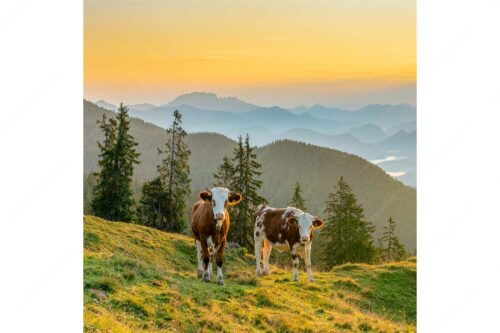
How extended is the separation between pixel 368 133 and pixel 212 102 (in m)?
4.01

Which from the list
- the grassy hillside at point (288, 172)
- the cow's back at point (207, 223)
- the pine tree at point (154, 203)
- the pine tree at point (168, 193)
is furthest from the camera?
the pine tree at point (154, 203)

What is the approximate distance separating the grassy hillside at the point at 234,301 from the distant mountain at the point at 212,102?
4035mm

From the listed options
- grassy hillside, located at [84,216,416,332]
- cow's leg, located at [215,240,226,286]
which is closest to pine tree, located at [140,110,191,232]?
grassy hillside, located at [84,216,416,332]

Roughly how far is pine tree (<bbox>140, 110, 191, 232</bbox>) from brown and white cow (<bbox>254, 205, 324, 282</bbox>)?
48.0ft

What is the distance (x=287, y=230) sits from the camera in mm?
14953

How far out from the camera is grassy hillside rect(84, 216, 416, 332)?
361 inches

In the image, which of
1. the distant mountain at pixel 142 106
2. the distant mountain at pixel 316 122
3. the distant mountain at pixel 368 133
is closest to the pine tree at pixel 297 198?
the distant mountain at pixel 316 122

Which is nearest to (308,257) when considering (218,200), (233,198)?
(233,198)

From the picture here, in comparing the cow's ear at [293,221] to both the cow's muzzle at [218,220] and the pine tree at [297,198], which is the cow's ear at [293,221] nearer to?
Answer: the cow's muzzle at [218,220]

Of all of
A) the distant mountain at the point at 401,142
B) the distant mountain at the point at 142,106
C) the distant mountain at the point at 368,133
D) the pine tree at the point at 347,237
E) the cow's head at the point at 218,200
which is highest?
the distant mountain at the point at 142,106

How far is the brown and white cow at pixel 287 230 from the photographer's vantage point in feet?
46.4

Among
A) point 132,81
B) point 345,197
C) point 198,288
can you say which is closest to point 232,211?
point 345,197

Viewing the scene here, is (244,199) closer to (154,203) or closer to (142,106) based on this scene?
(154,203)

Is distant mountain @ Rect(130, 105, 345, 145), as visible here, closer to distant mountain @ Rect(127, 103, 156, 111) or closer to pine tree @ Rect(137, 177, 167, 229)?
distant mountain @ Rect(127, 103, 156, 111)
